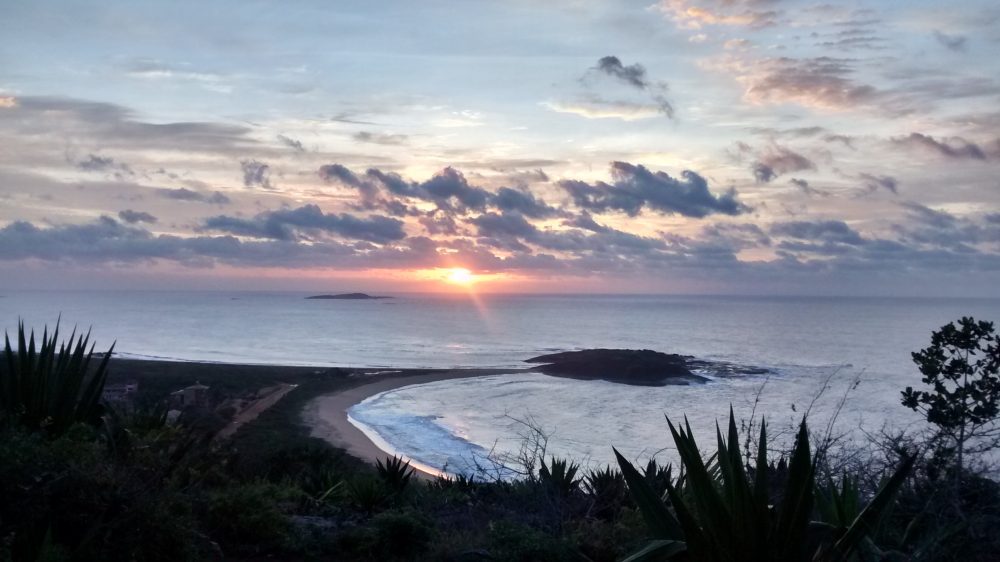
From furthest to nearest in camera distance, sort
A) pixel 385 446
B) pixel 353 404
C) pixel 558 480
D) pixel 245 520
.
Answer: pixel 353 404 < pixel 385 446 < pixel 558 480 < pixel 245 520

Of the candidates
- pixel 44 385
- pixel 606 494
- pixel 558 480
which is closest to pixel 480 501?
pixel 558 480

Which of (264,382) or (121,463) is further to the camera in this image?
(264,382)

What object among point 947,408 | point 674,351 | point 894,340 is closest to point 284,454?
point 947,408

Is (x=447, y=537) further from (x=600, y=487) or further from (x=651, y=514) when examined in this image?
(x=651, y=514)

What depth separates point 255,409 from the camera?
38.5 meters

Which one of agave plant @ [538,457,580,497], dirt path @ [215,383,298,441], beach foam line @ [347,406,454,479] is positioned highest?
agave plant @ [538,457,580,497]

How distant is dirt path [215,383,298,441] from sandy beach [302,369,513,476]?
197 cm

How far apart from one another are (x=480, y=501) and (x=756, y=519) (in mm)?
6003

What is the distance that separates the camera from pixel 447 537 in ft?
24.8

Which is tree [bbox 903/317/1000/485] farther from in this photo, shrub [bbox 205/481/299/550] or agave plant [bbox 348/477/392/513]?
shrub [bbox 205/481/299/550]

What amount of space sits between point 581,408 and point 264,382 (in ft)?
61.4

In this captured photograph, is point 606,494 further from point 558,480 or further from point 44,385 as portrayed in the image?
point 44,385

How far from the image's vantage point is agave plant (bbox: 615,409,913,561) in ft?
12.8

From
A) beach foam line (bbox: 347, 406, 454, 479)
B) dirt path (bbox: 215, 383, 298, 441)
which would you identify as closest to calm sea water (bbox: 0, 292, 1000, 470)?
beach foam line (bbox: 347, 406, 454, 479)
